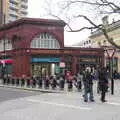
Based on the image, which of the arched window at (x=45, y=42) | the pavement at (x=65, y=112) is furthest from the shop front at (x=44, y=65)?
the pavement at (x=65, y=112)

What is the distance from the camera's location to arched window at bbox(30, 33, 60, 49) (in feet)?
222

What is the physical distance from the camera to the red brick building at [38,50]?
66.3m

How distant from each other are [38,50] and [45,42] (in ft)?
6.64

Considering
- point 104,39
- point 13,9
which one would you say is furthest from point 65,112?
point 13,9

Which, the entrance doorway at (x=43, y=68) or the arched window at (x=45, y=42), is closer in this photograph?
the entrance doorway at (x=43, y=68)

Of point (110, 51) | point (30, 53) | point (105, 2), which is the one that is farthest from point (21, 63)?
point (105, 2)

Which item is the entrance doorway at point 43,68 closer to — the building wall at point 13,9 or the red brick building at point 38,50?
the red brick building at point 38,50

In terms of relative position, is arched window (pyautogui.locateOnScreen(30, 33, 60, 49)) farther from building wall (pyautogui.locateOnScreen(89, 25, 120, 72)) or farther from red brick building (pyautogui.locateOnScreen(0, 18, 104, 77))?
building wall (pyautogui.locateOnScreen(89, 25, 120, 72))

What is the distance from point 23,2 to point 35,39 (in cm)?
9120

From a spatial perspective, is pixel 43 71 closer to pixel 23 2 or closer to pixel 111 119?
pixel 111 119

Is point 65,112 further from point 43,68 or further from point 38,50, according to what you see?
point 43,68

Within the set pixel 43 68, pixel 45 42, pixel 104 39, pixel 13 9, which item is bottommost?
pixel 43 68


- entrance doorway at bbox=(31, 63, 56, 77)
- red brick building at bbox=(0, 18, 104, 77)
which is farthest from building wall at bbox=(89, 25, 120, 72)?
entrance doorway at bbox=(31, 63, 56, 77)

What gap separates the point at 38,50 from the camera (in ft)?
221
